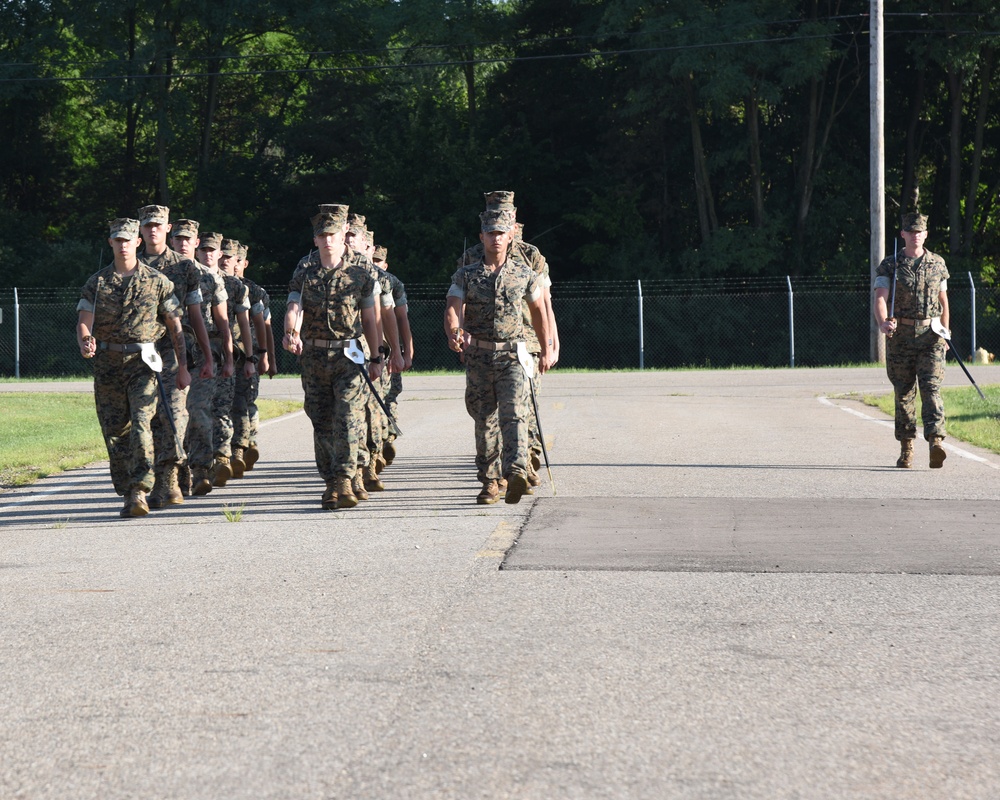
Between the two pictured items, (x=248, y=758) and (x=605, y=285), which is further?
(x=605, y=285)

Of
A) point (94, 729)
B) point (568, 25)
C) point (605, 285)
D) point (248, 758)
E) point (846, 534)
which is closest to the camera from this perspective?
point (248, 758)

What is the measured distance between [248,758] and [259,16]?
49.0 metres

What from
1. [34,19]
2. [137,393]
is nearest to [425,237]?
[34,19]

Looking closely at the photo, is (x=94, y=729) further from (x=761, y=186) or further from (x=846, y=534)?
(x=761, y=186)

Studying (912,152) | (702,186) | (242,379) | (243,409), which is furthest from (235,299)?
(912,152)

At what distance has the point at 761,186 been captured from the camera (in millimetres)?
44469

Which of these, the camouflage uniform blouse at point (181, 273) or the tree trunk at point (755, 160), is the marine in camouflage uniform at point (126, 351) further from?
the tree trunk at point (755, 160)

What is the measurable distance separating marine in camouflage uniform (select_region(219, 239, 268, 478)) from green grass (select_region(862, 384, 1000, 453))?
22.4ft

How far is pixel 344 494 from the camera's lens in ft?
33.4

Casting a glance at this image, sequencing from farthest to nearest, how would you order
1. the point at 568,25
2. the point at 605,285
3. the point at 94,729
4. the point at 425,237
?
the point at 568,25 < the point at 425,237 < the point at 605,285 < the point at 94,729

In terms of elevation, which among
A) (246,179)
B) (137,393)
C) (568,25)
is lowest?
(137,393)

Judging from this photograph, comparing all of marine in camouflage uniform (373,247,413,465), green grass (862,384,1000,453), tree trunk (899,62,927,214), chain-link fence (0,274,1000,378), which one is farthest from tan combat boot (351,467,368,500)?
tree trunk (899,62,927,214)

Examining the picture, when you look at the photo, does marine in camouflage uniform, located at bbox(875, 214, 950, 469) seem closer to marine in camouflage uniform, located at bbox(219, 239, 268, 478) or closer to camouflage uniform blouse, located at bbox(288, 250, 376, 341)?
camouflage uniform blouse, located at bbox(288, 250, 376, 341)

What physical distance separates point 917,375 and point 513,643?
25.2 ft
